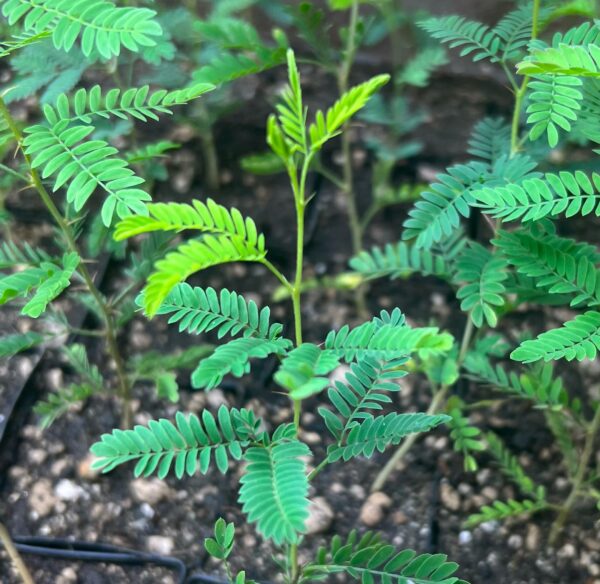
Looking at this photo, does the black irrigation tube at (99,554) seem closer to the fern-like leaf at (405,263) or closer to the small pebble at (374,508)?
the small pebble at (374,508)

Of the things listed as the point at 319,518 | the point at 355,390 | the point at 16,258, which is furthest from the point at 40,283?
the point at 319,518

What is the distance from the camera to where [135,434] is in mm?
963

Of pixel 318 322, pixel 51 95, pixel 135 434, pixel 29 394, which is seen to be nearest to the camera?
pixel 135 434

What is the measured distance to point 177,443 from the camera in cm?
98

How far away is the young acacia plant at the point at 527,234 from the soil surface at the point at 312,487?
0.05 meters

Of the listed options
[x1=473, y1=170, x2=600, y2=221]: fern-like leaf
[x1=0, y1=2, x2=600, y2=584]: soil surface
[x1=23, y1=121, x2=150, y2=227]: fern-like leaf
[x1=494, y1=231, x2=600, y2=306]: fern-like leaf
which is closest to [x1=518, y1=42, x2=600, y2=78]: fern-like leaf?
[x1=473, y1=170, x2=600, y2=221]: fern-like leaf

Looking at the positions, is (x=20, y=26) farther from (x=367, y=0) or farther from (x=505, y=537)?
(x=505, y=537)

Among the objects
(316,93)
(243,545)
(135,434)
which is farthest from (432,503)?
(316,93)

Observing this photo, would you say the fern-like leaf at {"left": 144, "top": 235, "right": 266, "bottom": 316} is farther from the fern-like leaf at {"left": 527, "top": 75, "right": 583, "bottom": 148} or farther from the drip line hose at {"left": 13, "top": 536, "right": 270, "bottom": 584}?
the drip line hose at {"left": 13, "top": 536, "right": 270, "bottom": 584}

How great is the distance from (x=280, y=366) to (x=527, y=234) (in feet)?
1.51

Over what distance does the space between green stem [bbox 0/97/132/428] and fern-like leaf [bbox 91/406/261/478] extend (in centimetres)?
32

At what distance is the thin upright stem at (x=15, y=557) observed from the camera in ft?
4.04

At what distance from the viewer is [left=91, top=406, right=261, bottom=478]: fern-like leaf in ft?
3.11

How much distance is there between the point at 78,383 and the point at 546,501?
95 cm
